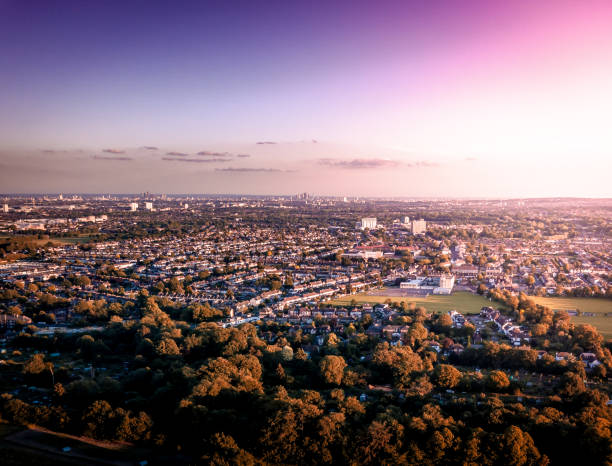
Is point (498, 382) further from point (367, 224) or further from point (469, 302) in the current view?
point (367, 224)

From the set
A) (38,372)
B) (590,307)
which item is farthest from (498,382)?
(590,307)

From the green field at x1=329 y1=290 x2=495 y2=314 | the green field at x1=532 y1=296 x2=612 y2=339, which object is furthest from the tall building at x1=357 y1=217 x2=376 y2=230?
the green field at x1=532 y1=296 x2=612 y2=339

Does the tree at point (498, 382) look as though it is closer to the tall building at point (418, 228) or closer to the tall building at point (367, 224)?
the tall building at point (418, 228)

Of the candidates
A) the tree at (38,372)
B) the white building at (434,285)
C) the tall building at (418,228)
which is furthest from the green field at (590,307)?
the tall building at (418,228)

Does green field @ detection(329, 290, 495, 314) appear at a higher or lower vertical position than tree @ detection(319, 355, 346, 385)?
lower

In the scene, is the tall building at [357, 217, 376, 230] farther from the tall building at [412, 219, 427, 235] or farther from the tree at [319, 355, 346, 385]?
the tree at [319, 355, 346, 385]
